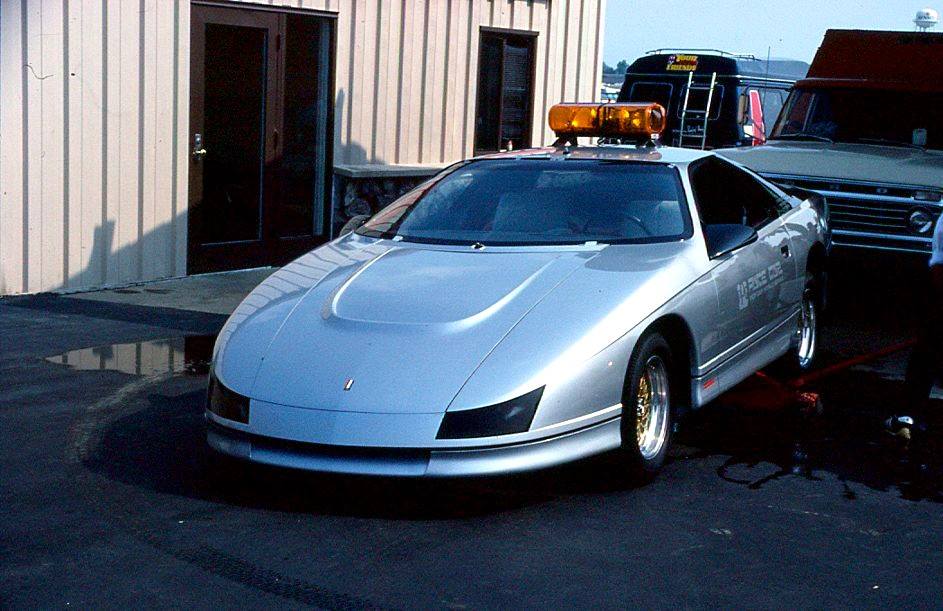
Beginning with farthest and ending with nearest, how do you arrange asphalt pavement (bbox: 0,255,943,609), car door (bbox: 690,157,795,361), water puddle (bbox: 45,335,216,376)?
1. water puddle (bbox: 45,335,216,376)
2. car door (bbox: 690,157,795,361)
3. asphalt pavement (bbox: 0,255,943,609)

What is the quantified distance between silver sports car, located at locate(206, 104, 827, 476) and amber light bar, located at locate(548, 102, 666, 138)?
184 mm

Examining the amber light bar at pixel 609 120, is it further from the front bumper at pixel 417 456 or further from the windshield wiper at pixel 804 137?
the windshield wiper at pixel 804 137

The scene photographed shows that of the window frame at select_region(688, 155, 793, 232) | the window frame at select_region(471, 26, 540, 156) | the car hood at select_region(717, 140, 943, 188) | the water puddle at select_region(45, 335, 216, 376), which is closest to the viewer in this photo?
the window frame at select_region(688, 155, 793, 232)

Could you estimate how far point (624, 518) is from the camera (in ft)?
17.0

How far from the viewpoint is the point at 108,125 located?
1062 cm

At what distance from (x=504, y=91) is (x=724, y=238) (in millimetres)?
9774

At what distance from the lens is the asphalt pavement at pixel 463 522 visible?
4340 mm

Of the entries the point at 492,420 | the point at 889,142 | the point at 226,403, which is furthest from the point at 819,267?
the point at 226,403

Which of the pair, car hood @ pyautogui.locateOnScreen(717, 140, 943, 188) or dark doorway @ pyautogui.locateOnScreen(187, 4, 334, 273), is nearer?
car hood @ pyautogui.locateOnScreen(717, 140, 943, 188)

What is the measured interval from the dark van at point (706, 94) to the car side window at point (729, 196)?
10348 millimetres

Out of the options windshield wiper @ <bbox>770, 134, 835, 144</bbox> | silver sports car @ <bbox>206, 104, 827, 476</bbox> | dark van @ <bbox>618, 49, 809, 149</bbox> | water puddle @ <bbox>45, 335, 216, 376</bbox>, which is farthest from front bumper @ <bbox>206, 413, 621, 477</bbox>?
dark van @ <bbox>618, 49, 809, 149</bbox>

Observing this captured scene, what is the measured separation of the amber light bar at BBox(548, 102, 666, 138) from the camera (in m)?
7.66

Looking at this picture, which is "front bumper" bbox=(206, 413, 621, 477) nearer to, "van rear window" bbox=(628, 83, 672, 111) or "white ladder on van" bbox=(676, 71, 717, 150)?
"white ladder on van" bbox=(676, 71, 717, 150)

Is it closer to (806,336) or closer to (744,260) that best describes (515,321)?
(744,260)
